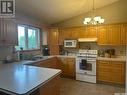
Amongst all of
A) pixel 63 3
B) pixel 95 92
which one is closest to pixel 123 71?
pixel 95 92

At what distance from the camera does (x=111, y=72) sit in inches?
159

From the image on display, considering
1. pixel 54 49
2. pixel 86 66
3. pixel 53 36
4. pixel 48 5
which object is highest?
pixel 48 5

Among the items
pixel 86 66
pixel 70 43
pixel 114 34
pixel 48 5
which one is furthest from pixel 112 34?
pixel 48 5

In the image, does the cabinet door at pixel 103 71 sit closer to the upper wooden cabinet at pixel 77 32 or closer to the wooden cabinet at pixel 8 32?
the upper wooden cabinet at pixel 77 32

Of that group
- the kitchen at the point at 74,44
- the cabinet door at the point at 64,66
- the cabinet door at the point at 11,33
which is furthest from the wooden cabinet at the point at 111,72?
the cabinet door at the point at 11,33

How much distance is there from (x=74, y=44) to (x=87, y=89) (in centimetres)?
184

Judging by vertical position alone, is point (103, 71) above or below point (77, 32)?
below

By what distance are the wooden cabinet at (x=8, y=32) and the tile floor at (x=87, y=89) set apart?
195 centimetres

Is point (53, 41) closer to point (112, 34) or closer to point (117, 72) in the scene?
point (112, 34)

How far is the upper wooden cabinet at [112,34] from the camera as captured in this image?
4133 mm

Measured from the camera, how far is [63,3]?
12.4ft

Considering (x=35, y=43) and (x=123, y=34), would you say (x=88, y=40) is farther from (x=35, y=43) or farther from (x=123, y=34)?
(x=35, y=43)

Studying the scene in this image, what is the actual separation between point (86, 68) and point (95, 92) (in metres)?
1.04

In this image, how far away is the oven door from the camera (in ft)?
14.0
